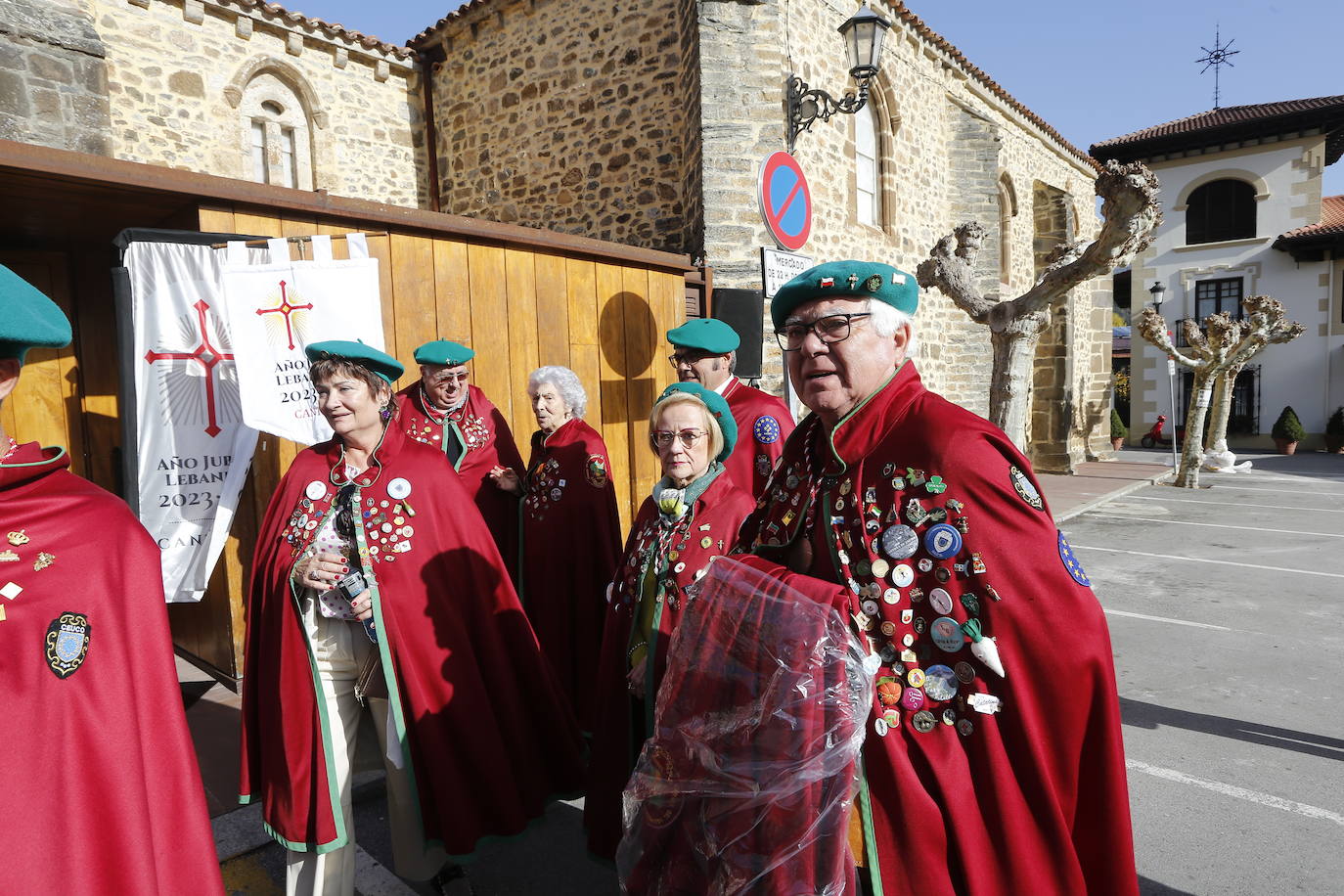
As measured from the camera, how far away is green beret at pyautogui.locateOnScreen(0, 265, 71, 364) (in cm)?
145

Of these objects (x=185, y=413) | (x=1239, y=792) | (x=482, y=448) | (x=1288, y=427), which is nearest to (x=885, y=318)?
(x=482, y=448)

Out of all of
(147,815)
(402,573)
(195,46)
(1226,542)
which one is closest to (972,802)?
(147,815)

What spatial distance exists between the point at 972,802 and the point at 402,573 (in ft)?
6.06

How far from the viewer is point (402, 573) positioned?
2.53 meters

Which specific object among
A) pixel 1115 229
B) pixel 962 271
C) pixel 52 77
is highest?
pixel 52 77

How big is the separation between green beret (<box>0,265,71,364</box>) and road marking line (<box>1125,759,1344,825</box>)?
150 inches

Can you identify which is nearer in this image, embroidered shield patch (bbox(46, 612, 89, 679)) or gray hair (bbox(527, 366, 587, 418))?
embroidered shield patch (bbox(46, 612, 89, 679))

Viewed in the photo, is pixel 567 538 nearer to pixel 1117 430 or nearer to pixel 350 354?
pixel 350 354

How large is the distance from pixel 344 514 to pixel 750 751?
1.71 metres

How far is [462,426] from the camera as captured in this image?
4207 mm

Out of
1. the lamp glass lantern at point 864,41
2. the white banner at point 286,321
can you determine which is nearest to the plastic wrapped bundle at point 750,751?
the white banner at point 286,321

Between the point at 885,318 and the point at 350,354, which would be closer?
the point at 885,318

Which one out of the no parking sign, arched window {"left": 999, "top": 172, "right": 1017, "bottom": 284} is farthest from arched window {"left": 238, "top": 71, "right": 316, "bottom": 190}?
arched window {"left": 999, "top": 172, "right": 1017, "bottom": 284}

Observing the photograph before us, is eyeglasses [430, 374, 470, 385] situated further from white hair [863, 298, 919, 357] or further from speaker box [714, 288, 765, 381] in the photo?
speaker box [714, 288, 765, 381]
